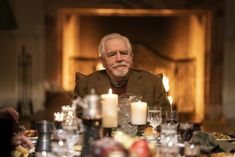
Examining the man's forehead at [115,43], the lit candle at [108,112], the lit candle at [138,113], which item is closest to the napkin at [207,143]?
the lit candle at [138,113]

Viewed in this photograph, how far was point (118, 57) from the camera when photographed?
354 cm

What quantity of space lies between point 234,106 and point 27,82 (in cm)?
258

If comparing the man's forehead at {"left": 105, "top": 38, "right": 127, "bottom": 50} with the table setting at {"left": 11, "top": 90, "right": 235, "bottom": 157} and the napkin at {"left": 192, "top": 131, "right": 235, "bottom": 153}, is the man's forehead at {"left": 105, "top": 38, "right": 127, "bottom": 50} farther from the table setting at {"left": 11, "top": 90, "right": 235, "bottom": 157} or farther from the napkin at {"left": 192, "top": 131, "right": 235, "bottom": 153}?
the napkin at {"left": 192, "top": 131, "right": 235, "bottom": 153}

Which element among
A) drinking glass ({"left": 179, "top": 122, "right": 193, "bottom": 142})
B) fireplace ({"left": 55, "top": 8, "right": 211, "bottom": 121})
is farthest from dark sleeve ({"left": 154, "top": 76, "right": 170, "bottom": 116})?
fireplace ({"left": 55, "top": 8, "right": 211, "bottom": 121})

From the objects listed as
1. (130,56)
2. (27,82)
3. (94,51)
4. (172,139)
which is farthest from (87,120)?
(94,51)

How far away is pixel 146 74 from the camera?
3793 mm

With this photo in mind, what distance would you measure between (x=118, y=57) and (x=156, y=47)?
4.66m

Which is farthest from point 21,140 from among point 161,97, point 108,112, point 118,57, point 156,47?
point 156,47

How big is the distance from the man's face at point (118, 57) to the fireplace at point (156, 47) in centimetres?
434

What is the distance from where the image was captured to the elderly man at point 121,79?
3555 millimetres

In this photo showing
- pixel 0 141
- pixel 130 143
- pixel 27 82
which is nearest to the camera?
pixel 0 141

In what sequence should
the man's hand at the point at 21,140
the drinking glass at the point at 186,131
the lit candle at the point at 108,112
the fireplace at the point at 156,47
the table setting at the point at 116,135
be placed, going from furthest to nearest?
the fireplace at the point at 156,47, the drinking glass at the point at 186,131, the man's hand at the point at 21,140, the lit candle at the point at 108,112, the table setting at the point at 116,135

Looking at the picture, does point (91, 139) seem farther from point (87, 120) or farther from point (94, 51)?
point (94, 51)

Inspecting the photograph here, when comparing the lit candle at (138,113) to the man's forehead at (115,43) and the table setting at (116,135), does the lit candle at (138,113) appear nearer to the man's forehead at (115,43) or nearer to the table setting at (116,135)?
the table setting at (116,135)
